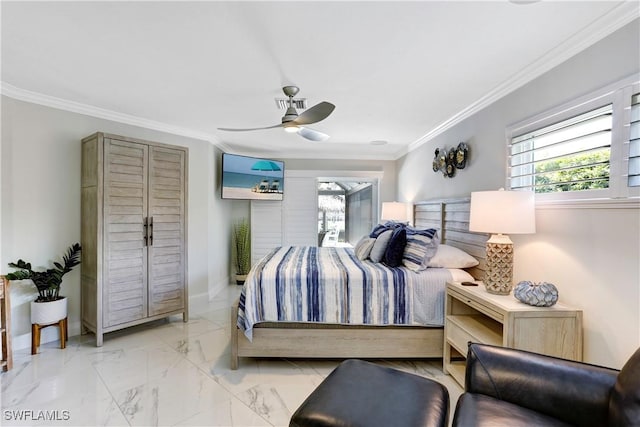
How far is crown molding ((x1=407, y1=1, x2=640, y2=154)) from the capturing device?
1489mm

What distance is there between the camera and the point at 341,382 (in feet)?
4.71

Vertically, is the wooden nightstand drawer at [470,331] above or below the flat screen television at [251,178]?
below

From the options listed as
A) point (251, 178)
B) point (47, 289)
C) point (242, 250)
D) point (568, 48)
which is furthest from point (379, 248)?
point (47, 289)

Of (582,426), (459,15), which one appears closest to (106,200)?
(459,15)

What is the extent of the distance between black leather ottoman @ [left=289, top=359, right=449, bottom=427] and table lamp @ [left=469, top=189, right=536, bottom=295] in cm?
98

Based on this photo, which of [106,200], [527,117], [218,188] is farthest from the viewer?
[218,188]

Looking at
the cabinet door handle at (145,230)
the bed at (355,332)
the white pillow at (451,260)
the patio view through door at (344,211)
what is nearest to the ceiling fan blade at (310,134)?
the bed at (355,332)

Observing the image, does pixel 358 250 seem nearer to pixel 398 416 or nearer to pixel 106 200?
pixel 398 416

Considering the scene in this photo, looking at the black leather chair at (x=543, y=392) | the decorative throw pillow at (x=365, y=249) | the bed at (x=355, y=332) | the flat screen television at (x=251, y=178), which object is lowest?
the bed at (x=355, y=332)

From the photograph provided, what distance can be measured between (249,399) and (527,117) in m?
2.85

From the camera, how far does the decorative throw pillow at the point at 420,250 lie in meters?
2.54

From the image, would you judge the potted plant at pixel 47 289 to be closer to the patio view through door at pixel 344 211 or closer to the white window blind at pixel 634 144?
the patio view through door at pixel 344 211

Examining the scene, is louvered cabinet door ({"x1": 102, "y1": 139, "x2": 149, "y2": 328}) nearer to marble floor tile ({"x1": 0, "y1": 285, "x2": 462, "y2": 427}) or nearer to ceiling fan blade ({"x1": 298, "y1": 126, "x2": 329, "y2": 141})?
marble floor tile ({"x1": 0, "y1": 285, "x2": 462, "y2": 427})

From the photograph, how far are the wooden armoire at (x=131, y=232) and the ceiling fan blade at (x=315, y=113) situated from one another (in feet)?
5.65
